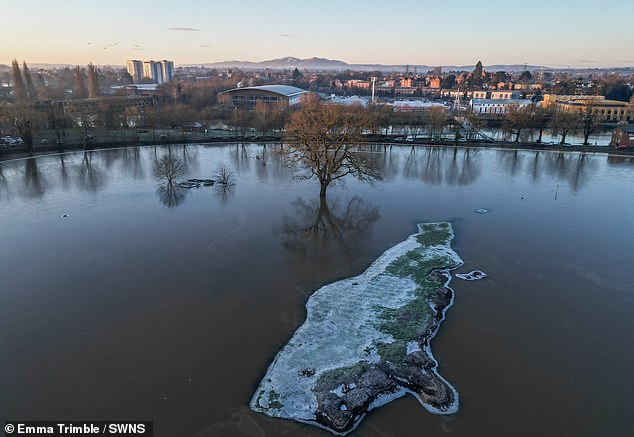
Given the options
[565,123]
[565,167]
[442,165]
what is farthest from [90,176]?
[565,123]

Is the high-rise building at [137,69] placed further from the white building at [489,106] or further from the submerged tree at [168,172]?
the submerged tree at [168,172]

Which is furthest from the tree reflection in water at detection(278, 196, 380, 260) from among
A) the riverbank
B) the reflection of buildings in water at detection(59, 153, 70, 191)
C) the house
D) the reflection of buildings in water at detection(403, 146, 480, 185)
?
the house

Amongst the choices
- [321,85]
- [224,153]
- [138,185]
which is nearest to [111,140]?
[224,153]

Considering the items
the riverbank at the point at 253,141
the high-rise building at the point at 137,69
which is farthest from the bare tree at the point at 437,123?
the high-rise building at the point at 137,69

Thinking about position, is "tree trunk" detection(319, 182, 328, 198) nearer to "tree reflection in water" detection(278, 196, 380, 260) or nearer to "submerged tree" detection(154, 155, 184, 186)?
"tree reflection in water" detection(278, 196, 380, 260)

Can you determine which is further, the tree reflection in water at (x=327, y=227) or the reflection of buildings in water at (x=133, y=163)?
the reflection of buildings in water at (x=133, y=163)

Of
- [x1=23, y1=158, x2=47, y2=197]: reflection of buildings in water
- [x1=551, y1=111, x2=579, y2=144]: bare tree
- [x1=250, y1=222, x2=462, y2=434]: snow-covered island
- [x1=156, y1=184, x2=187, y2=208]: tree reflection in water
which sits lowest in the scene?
[x1=250, y1=222, x2=462, y2=434]: snow-covered island

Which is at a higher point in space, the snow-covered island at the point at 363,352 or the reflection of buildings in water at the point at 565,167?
the reflection of buildings in water at the point at 565,167
